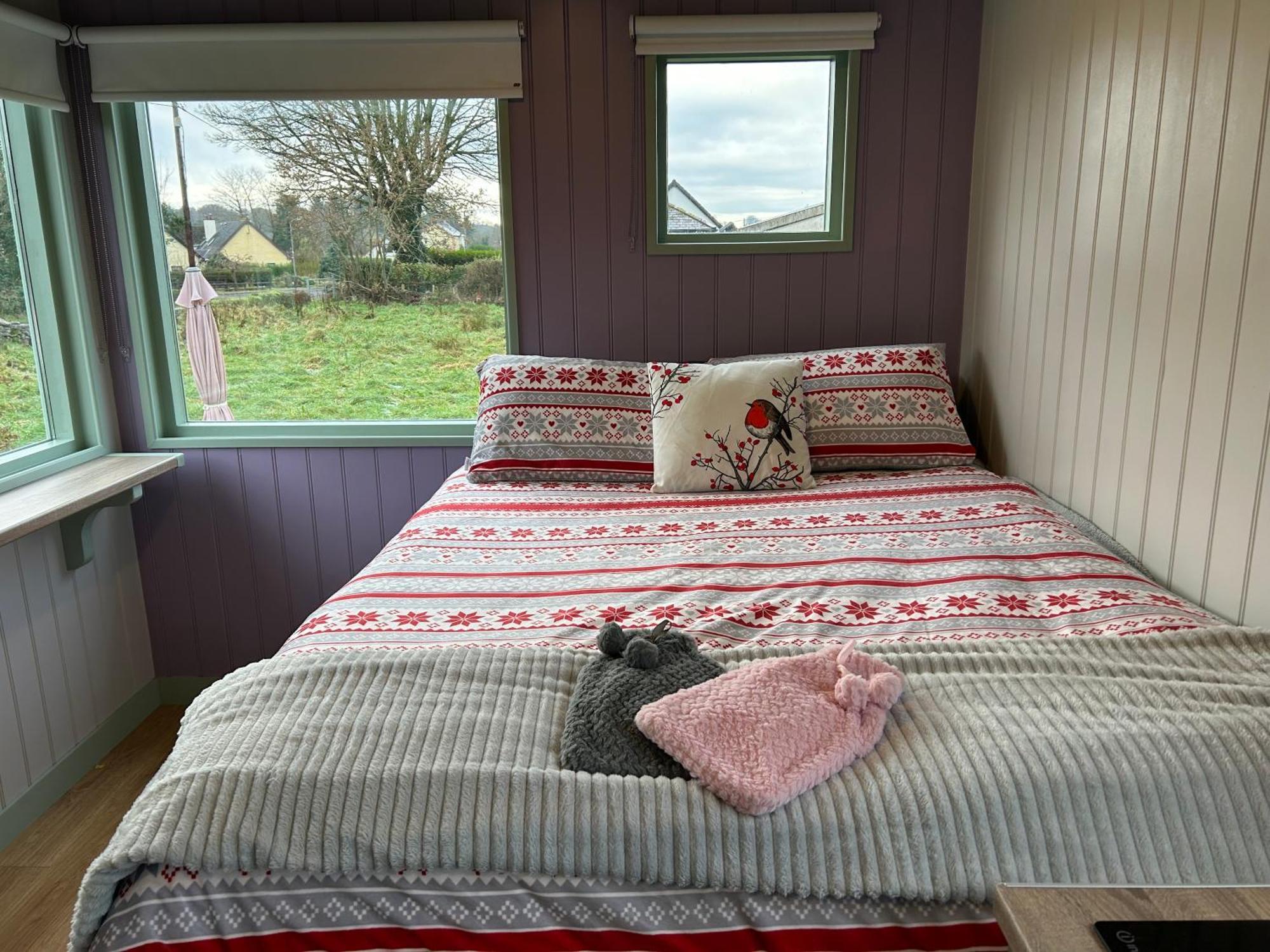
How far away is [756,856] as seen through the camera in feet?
3.15

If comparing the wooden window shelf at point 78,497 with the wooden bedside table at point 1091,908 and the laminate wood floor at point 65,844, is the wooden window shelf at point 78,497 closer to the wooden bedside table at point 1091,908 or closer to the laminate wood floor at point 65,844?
the laminate wood floor at point 65,844

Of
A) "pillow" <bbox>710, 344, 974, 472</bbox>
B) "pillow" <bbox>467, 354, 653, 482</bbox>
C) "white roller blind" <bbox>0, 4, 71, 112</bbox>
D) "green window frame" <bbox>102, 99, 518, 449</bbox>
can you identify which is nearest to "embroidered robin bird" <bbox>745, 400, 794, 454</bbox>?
"pillow" <bbox>710, 344, 974, 472</bbox>

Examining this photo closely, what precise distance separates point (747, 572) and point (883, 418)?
91 cm

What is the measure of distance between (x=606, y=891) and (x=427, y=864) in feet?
0.62

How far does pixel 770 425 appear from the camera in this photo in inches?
90.4

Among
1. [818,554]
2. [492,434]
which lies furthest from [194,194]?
[818,554]

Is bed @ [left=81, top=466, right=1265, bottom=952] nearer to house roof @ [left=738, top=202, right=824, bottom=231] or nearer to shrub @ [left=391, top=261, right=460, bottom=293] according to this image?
shrub @ [left=391, top=261, right=460, bottom=293]

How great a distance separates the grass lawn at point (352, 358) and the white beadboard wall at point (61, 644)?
21.6 inches

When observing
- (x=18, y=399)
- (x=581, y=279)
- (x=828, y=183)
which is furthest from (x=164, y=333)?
(x=828, y=183)

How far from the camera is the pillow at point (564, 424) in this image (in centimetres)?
238

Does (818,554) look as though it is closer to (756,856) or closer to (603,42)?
(756,856)

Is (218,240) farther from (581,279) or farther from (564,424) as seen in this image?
(564,424)

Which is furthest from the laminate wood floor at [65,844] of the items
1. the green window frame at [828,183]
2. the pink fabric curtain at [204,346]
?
the green window frame at [828,183]

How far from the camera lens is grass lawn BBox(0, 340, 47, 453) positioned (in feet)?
7.93
